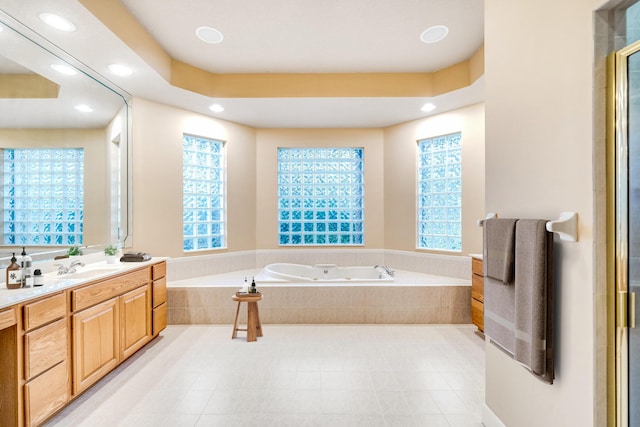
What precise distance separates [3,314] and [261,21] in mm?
2711

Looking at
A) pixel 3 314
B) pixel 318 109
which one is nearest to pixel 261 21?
pixel 318 109

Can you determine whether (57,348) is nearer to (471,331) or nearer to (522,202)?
(522,202)

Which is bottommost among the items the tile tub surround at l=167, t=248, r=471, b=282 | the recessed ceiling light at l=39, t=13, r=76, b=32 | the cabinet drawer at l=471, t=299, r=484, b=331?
the cabinet drawer at l=471, t=299, r=484, b=331

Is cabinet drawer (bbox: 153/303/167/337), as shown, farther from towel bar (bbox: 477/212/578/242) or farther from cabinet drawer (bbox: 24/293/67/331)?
towel bar (bbox: 477/212/578/242)

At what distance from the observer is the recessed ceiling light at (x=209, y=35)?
286cm

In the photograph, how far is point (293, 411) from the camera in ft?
6.73

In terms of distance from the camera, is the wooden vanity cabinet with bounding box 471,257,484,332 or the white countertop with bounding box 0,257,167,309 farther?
the wooden vanity cabinet with bounding box 471,257,484,332

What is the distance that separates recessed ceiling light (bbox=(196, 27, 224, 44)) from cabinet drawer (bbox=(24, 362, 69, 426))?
2815 mm

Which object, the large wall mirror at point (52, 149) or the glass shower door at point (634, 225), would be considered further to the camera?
the large wall mirror at point (52, 149)

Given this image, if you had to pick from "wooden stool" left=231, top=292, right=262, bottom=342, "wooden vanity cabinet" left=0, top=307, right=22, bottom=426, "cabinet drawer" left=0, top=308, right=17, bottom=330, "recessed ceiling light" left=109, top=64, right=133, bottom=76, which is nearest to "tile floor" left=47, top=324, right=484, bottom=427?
"wooden stool" left=231, top=292, right=262, bottom=342

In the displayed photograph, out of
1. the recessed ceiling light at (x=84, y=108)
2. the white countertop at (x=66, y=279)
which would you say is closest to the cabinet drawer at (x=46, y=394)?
the white countertop at (x=66, y=279)

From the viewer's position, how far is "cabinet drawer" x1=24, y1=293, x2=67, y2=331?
1.75 meters

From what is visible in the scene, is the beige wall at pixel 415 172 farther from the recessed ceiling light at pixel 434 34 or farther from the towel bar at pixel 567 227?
the towel bar at pixel 567 227

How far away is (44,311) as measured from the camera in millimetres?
1859
